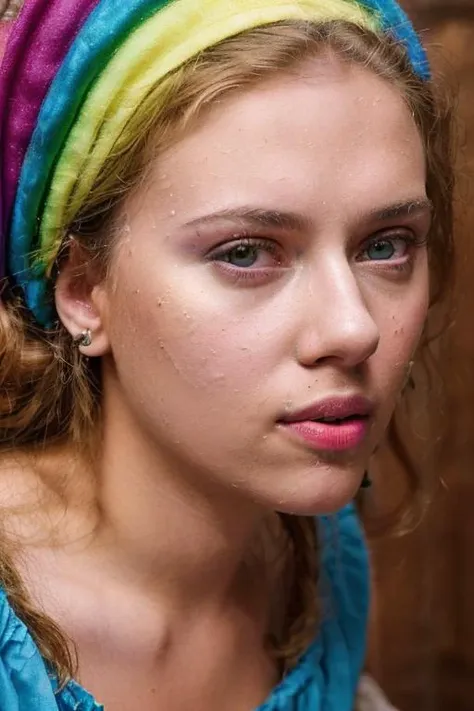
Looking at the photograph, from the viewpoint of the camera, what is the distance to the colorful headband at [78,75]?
0.80 meters

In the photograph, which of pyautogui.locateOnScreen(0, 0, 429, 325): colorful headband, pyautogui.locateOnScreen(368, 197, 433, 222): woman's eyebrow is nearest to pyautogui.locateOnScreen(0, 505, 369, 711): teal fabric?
pyautogui.locateOnScreen(0, 0, 429, 325): colorful headband

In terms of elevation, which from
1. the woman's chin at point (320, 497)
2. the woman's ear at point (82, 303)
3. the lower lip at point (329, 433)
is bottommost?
the woman's chin at point (320, 497)

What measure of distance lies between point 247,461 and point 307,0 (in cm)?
40

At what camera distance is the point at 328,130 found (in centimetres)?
78

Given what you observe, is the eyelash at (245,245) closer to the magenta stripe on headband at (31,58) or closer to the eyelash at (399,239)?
the eyelash at (399,239)

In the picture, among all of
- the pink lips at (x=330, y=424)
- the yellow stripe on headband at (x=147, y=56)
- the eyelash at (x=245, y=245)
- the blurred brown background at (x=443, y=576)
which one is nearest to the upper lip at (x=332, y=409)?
the pink lips at (x=330, y=424)

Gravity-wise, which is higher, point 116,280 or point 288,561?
point 116,280

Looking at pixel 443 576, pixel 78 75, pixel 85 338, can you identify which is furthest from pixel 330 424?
pixel 443 576

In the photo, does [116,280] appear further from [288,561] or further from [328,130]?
[288,561]

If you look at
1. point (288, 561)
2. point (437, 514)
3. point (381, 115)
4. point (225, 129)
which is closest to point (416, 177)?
point (381, 115)

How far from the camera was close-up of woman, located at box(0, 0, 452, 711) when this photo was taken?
2.55 ft

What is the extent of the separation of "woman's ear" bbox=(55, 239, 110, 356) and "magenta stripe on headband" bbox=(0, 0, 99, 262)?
111 mm

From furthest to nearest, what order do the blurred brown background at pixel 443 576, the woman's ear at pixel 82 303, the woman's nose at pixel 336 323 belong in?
the blurred brown background at pixel 443 576, the woman's ear at pixel 82 303, the woman's nose at pixel 336 323

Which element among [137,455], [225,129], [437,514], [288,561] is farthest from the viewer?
[437,514]
